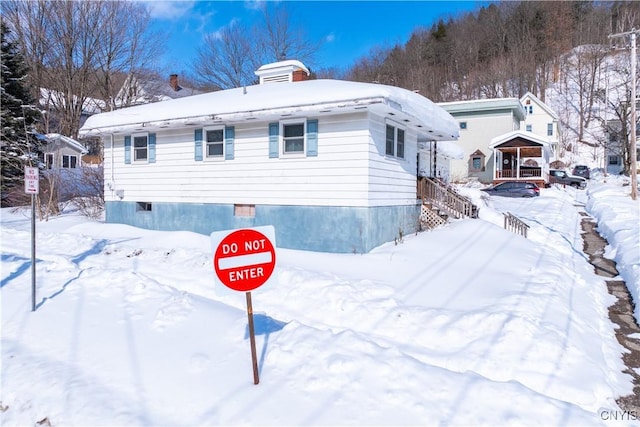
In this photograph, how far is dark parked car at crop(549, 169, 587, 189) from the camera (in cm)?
3403

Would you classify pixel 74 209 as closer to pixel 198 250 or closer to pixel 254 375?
pixel 198 250

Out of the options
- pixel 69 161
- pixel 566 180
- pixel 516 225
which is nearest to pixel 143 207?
pixel 516 225

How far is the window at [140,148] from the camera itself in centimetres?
1364

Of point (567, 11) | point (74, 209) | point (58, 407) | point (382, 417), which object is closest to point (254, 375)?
point (382, 417)

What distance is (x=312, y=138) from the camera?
10320 millimetres

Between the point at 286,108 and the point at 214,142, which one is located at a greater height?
the point at 286,108

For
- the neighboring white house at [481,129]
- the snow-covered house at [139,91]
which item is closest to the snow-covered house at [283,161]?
the snow-covered house at [139,91]

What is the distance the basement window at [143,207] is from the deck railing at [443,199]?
31.5ft

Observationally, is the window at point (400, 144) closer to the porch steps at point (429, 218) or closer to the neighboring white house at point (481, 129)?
the porch steps at point (429, 218)

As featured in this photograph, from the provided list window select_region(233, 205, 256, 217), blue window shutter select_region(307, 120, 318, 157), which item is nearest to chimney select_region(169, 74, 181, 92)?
window select_region(233, 205, 256, 217)

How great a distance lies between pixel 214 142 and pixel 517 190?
21938mm

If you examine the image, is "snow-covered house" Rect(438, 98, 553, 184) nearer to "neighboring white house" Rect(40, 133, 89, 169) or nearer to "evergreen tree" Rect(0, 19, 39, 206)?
"evergreen tree" Rect(0, 19, 39, 206)

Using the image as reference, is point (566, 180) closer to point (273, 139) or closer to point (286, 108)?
point (273, 139)

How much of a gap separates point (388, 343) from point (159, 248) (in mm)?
7454
